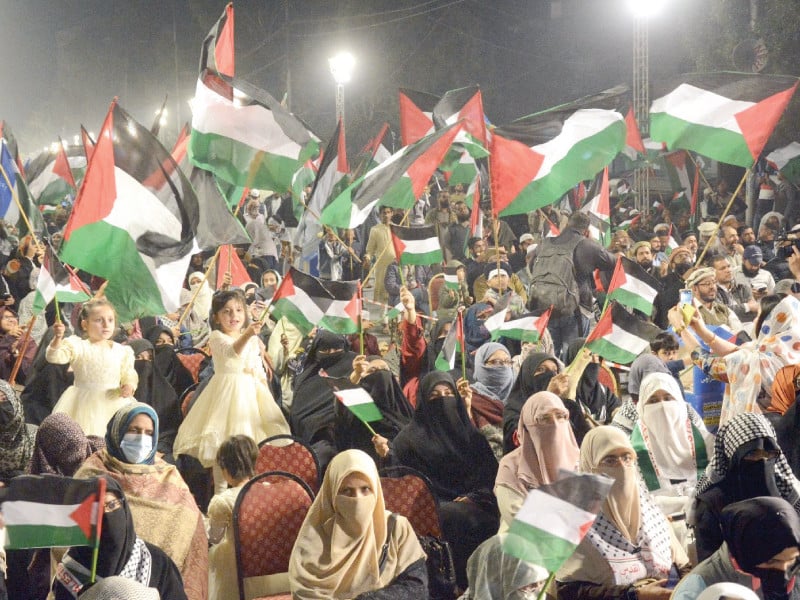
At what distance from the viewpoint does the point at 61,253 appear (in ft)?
21.5

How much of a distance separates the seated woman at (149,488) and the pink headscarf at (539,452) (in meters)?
1.40

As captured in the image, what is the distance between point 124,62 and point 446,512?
35329 millimetres

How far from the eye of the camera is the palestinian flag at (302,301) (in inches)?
298

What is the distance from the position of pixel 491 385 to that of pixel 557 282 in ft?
7.86

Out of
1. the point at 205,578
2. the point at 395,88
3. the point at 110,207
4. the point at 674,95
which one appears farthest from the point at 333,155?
the point at 395,88

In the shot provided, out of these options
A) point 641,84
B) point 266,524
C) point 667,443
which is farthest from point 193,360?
point 641,84

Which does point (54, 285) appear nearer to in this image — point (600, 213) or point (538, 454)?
point (538, 454)

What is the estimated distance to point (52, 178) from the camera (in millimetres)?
13023

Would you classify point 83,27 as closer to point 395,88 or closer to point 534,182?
point 395,88

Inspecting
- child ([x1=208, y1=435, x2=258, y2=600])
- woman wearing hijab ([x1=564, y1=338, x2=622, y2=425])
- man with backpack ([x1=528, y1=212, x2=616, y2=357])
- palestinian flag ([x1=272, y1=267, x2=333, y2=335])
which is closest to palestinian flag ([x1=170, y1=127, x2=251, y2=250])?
palestinian flag ([x1=272, y1=267, x2=333, y2=335])

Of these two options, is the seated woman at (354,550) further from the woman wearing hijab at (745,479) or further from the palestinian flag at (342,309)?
the palestinian flag at (342,309)

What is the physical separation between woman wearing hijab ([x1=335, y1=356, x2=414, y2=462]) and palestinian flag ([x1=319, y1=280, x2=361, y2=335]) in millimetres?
723

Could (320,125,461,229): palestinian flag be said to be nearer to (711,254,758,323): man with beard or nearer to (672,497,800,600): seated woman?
(711,254,758,323): man with beard

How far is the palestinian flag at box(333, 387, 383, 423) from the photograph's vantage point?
6.06m
